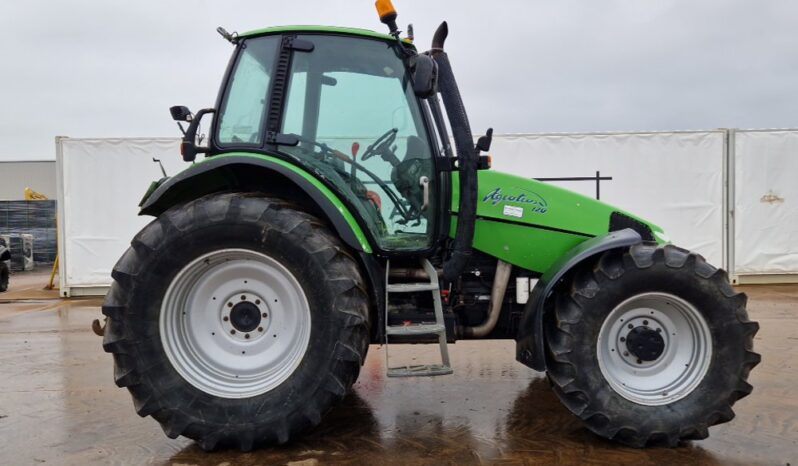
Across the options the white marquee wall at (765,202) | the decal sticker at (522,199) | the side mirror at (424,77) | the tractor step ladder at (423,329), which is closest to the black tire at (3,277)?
the tractor step ladder at (423,329)

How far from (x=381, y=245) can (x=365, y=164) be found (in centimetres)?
53

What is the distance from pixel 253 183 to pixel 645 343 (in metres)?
2.48

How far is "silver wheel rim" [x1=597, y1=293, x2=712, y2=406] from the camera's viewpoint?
3160 millimetres

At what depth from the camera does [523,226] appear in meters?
3.60

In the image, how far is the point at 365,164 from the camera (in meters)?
3.49

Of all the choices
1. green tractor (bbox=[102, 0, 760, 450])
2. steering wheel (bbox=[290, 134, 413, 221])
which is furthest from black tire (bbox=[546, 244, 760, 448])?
steering wheel (bbox=[290, 134, 413, 221])

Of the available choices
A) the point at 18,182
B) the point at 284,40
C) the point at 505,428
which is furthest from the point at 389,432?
the point at 18,182

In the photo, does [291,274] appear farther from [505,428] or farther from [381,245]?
[505,428]

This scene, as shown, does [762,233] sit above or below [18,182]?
below

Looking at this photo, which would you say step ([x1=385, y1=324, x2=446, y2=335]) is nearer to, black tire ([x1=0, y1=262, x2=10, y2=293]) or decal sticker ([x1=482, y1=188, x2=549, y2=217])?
decal sticker ([x1=482, y1=188, x2=549, y2=217])

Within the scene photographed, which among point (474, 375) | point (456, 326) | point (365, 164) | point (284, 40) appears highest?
point (284, 40)

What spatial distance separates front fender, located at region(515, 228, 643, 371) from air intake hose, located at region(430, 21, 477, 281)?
0.47m

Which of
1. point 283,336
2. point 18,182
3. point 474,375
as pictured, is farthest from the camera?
point 18,182

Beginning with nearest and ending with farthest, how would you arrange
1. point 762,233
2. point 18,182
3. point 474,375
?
1. point 474,375
2. point 762,233
3. point 18,182
